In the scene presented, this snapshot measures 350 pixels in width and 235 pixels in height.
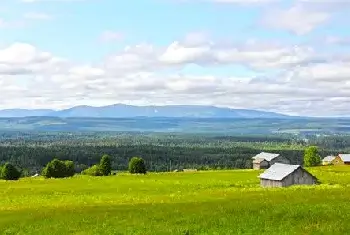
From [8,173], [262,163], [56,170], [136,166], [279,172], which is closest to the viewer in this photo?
[279,172]

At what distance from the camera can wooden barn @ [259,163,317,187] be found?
91.6 meters

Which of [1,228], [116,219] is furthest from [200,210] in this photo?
[1,228]

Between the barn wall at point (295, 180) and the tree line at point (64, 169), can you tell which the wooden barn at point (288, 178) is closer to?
the barn wall at point (295, 180)

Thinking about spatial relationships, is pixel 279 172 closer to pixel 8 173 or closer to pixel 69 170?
pixel 69 170

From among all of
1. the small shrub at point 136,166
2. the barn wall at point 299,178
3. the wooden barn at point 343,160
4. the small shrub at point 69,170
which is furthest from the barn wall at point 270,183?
the wooden barn at point 343,160

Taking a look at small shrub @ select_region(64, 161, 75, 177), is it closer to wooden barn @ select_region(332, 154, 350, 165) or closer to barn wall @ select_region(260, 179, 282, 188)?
barn wall @ select_region(260, 179, 282, 188)

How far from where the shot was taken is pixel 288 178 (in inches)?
3669

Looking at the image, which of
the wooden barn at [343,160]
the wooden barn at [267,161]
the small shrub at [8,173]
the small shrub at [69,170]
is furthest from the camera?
the wooden barn at [343,160]

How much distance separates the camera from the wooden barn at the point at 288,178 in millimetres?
91625

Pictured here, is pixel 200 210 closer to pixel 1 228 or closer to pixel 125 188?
pixel 1 228

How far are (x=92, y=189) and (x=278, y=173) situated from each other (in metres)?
33.0

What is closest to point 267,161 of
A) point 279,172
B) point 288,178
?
point 279,172

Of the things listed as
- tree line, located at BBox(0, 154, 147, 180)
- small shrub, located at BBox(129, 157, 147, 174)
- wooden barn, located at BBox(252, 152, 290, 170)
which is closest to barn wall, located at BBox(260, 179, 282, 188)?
small shrub, located at BBox(129, 157, 147, 174)

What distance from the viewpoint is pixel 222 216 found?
38.2 meters
